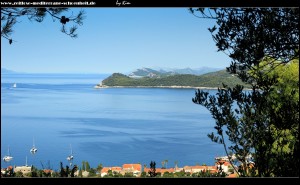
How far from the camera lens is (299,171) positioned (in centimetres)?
382

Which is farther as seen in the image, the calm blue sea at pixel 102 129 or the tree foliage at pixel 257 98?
the calm blue sea at pixel 102 129

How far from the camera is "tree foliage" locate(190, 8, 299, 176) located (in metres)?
3.92

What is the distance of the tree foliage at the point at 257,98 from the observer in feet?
12.8

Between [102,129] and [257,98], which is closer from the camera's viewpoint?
[257,98]

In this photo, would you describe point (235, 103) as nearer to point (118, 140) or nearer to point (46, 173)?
point (46, 173)

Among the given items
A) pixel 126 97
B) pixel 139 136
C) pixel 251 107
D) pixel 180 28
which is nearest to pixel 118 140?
pixel 139 136

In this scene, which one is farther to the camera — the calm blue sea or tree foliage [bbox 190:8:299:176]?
the calm blue sea

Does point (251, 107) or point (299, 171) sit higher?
point (251, 107)

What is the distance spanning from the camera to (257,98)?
12.9 ft

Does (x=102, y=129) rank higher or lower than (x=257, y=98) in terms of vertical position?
lower

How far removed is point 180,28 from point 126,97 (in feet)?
82.8
